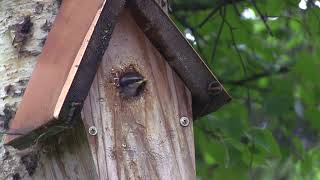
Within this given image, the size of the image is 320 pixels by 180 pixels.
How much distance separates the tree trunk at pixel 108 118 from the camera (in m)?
1.93

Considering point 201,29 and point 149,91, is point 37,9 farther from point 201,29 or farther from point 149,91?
point 201,29

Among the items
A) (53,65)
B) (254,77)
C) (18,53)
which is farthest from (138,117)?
(254,77)

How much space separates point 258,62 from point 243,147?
0.85 meters

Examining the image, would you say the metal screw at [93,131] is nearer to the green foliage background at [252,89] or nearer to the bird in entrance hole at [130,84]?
the bird in entrance hole at [130,84]

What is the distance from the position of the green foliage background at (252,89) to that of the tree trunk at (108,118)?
0.96 metres

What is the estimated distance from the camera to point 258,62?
13.5 ft

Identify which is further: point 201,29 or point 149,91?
point 201,29

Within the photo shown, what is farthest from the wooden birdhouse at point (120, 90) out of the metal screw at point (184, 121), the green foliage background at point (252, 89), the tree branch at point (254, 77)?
the tree branch at point (254, 77)

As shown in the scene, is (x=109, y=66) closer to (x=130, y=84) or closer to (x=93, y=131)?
(x=130, y=84)

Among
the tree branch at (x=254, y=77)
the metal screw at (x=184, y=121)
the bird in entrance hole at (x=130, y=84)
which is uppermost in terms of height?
the tree branch at (x=254, y=77)

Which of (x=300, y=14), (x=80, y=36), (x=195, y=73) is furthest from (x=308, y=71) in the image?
(x=80, y=36)

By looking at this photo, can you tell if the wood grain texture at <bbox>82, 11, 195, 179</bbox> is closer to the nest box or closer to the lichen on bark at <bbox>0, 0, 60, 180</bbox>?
the nest box

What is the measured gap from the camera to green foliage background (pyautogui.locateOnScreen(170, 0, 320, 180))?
3311 millimetres

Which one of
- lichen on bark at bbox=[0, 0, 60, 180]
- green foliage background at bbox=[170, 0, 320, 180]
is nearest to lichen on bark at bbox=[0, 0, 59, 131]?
lichen on bark at bbox=[0, 0, 60, 180]
